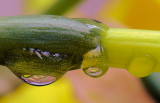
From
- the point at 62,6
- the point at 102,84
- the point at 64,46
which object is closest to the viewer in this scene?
the point at 64,46

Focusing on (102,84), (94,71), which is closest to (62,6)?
(102,84)

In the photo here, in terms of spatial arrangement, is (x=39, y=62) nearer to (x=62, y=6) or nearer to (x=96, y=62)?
(x=96, y=62)

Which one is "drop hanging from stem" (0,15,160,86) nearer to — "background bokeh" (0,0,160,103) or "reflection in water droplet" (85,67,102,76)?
"reflection in water droplet" (85,67,102,76)

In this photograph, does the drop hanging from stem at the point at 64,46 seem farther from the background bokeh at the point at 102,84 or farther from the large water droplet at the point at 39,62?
the background bokeh at the point at 102,84

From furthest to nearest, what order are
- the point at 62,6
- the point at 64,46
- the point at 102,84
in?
the point at 102,84 → the point at 62,6 → the point at 64,46

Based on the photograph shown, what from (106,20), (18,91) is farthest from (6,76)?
(106,20)

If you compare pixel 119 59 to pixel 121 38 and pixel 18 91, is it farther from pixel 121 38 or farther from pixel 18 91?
pixel 18 91
